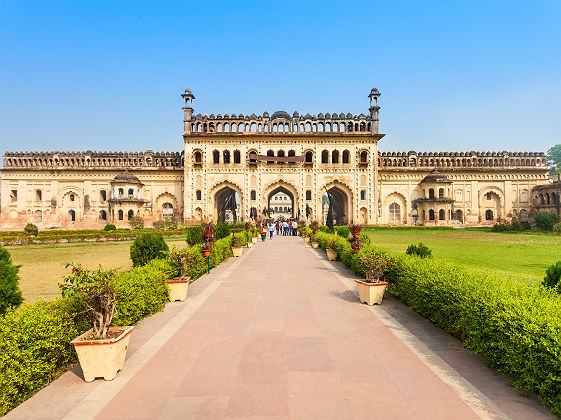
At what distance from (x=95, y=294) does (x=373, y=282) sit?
215 inches

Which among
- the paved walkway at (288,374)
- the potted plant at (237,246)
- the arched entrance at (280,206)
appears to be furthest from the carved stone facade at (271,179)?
the arched entrance at (280,206)

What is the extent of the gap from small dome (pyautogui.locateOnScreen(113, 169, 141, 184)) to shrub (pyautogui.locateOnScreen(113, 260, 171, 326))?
104ft

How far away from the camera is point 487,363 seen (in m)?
3.93

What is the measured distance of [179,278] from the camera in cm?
765

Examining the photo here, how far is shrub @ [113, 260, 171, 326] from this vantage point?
512 cm

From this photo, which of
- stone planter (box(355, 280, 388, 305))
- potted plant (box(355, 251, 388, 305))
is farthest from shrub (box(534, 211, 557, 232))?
stone planter (box(355, 280, 388, 305))

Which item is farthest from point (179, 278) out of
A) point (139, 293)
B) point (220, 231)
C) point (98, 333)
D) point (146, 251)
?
point (220, 231)

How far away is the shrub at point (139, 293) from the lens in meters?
5.12

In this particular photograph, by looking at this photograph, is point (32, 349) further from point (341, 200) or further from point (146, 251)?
point (341, 200)

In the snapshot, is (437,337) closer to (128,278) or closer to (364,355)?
(364,355)

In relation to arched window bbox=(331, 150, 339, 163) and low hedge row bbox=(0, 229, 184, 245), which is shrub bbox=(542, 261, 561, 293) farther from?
arched window bbox=(331, 150, 339, 163)

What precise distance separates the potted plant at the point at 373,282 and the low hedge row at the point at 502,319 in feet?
2.70

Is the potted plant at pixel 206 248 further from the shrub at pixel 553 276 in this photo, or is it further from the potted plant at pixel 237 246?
the shrub at pixel 553 276

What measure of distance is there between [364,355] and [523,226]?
36003mm
